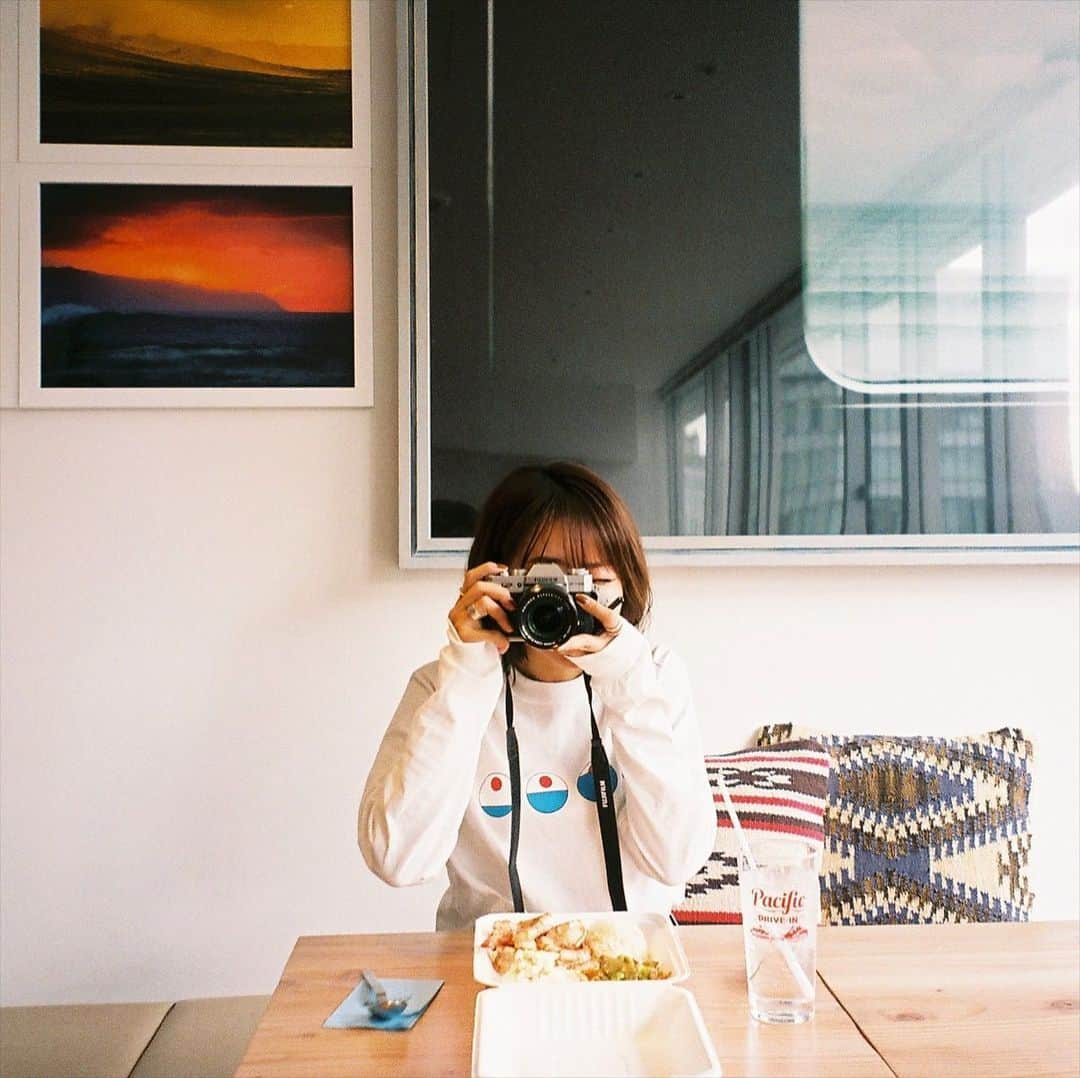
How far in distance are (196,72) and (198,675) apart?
98cm

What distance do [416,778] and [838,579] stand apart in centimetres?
93

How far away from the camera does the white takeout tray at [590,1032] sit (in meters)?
0.83

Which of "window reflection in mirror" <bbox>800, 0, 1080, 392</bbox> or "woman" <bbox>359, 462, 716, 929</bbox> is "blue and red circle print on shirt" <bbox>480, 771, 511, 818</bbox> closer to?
"woman" <bbox>359, 462, 716, 929</bbox>

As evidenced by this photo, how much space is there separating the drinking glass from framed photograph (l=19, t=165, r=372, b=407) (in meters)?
1.09

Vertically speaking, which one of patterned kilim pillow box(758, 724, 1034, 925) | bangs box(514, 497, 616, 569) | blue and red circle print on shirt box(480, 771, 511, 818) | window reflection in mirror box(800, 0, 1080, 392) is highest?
window reflection in mirror box(800, 0, 1080, 392)

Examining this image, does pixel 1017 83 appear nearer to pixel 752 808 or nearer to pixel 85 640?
pixel 752 808

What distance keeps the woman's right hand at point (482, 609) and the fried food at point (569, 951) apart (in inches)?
12.7

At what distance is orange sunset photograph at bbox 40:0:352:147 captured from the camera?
1.76m

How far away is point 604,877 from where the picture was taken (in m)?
1.31

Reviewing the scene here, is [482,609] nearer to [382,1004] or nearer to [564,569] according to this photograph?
[564,569]

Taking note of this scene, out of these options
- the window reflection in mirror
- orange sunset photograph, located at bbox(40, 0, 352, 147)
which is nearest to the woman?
the window reflection in mirror

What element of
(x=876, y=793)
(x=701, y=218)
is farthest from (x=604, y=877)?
(x=701, y=218)

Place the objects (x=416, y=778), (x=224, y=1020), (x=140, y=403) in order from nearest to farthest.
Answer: (x=416, y=778)
(x=224, y=1020)
(x=140, y=403)

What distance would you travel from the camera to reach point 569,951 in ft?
3.31
